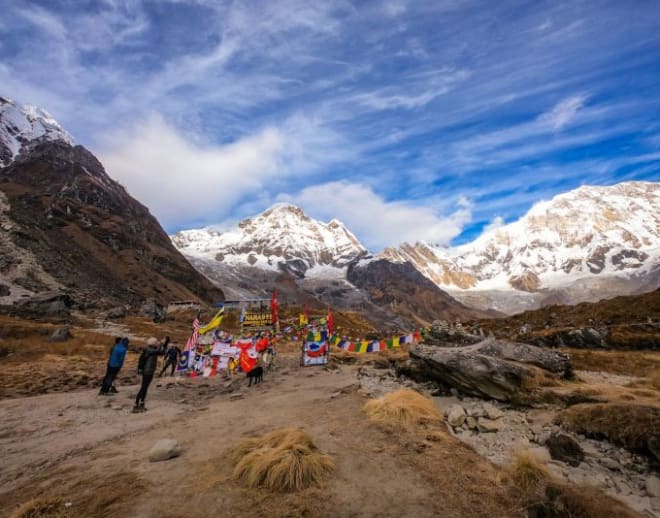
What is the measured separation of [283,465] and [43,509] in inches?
144

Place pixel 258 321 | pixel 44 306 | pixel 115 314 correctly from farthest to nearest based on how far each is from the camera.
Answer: pixel 115 314 → pixel 44 306 → pixel 258 321

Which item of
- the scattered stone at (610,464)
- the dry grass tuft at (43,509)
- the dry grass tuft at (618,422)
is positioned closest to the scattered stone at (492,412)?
the dry grass tuft at (618,422)

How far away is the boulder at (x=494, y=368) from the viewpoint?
11.7 metres

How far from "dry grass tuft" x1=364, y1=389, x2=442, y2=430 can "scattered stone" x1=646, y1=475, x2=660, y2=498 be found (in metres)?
4.58

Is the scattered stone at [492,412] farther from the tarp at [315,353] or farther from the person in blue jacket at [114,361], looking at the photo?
the tarp at [315,353]

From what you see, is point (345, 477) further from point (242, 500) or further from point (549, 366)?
point (549, 366)

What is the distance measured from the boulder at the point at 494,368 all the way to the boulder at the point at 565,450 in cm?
340

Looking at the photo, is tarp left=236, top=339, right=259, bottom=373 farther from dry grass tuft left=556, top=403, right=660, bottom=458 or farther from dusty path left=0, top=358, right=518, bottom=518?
dry grass tuft left=556, top=403, right=660, bottom=458

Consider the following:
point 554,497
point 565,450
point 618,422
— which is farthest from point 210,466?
point 618,422

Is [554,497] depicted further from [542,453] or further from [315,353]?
[315,353]

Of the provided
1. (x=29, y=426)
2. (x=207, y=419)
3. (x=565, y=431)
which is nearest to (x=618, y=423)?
(x=565, y=431)

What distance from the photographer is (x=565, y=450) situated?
756 centimetres

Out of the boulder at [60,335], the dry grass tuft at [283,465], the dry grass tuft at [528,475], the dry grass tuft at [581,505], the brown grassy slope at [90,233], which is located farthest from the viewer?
the brown grassy slope at [90,233]

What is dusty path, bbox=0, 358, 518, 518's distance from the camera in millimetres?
5613
